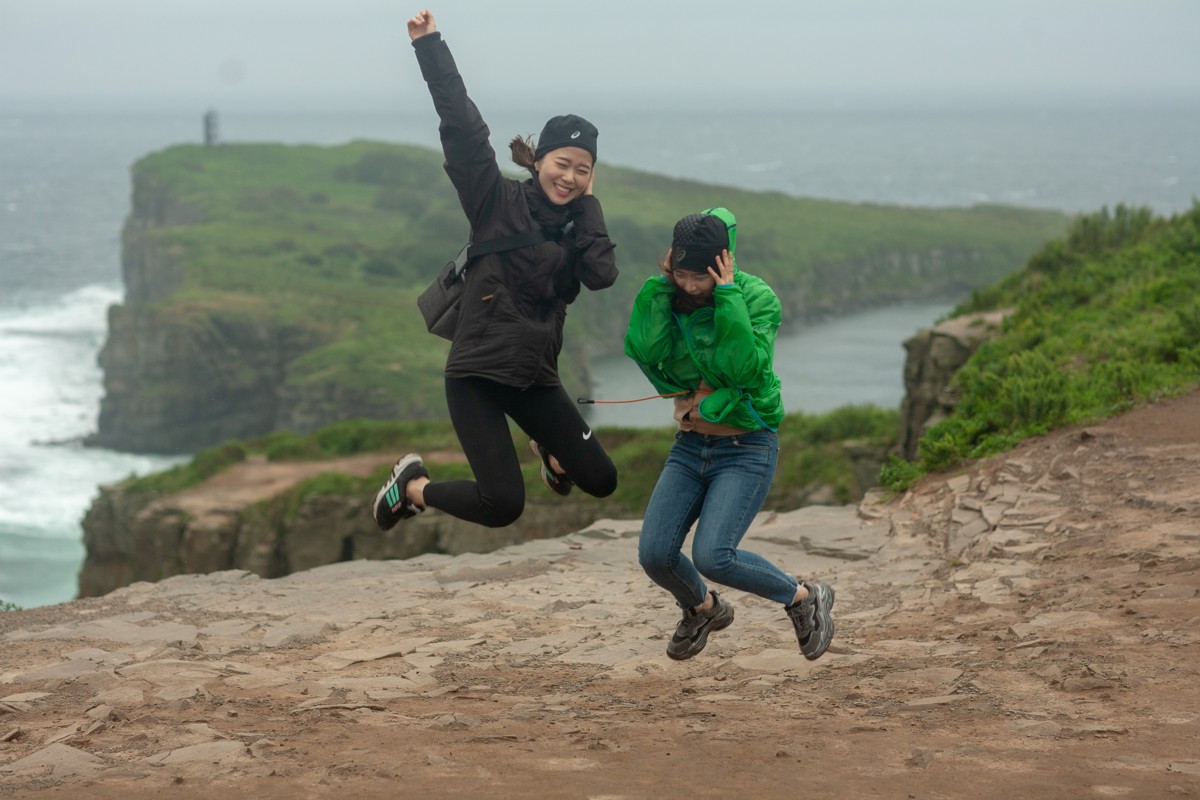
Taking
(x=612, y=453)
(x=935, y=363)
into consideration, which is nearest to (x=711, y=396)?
(x=935, y=363)

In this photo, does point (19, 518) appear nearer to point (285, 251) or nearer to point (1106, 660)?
point (285, 251)

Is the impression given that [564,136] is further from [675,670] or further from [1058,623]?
[1058,623]

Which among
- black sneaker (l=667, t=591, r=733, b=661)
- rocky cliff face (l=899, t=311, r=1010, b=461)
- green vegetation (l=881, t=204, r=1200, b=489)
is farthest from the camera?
rocky cliff face (l=899, t=311, r=1010, b=461)

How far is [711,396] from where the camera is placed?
19.5ft

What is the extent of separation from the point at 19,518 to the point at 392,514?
53.8 metres

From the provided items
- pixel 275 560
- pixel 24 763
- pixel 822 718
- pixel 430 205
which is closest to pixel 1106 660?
pixel 822 718

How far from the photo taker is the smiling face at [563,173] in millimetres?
6184

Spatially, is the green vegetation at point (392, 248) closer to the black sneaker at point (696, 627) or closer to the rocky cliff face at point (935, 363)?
the rocky cliff face at point (935, 363)

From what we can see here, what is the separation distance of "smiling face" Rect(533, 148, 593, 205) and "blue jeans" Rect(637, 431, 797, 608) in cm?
129

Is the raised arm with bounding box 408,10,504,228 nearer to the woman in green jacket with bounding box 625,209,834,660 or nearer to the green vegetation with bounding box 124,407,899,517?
the woman in green jacket with bounding box 625,209,834,660

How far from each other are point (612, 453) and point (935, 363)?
1128 cm

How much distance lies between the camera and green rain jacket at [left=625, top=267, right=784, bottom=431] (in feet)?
19.0

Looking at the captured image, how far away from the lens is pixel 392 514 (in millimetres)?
6816

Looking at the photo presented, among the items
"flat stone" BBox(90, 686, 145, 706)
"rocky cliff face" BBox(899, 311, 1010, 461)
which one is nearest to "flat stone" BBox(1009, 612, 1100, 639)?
"flat stone" BBox(90, 686, 145, 706)
